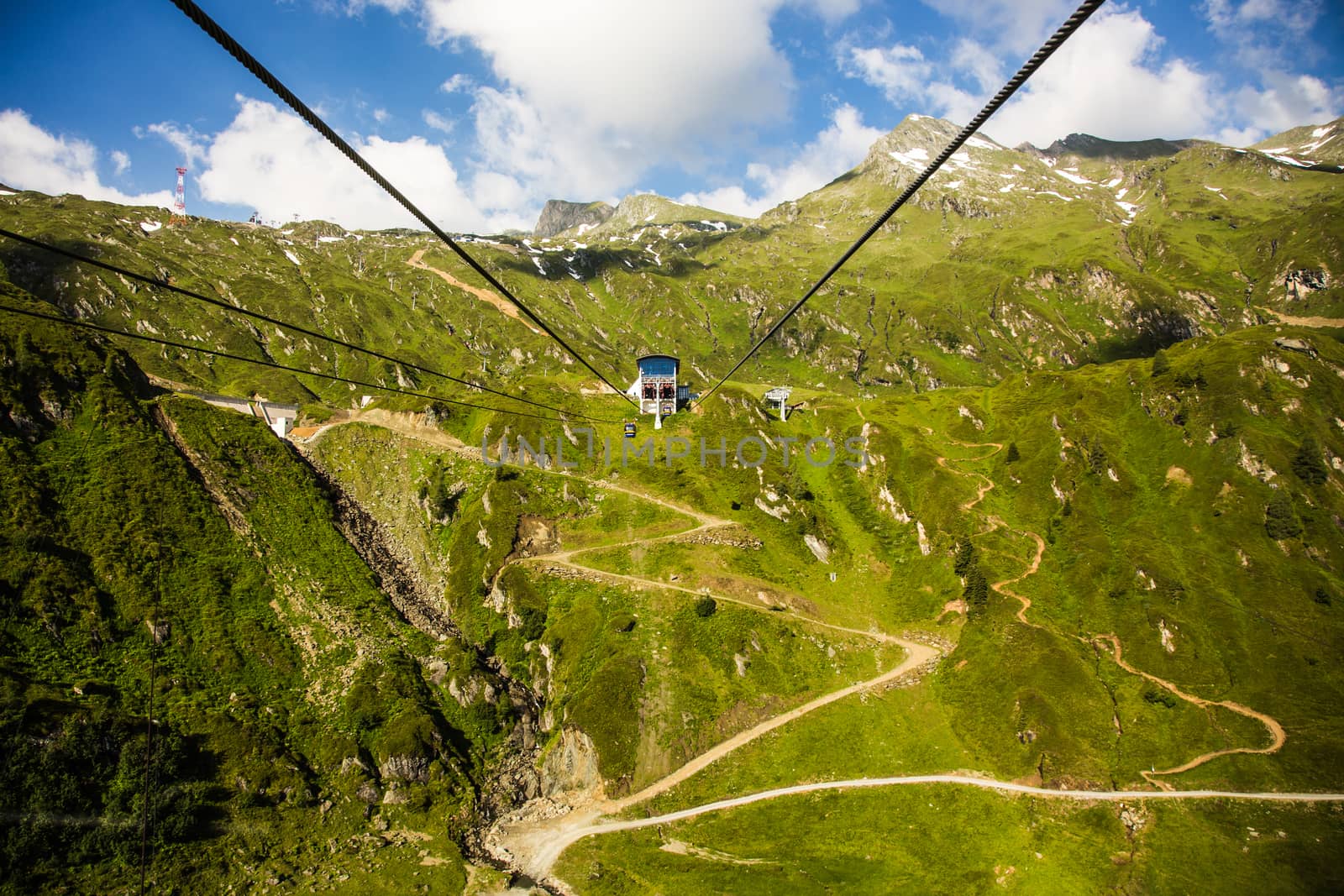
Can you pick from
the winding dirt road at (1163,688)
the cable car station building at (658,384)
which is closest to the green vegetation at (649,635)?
the winding dirt road at (1163,688)

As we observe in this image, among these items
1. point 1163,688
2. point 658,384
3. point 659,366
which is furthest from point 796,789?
point 659,366

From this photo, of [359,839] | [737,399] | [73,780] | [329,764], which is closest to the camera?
[73,780]

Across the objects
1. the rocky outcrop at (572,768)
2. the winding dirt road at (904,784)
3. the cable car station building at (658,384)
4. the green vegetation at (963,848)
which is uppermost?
the cable car station building at (658,384)

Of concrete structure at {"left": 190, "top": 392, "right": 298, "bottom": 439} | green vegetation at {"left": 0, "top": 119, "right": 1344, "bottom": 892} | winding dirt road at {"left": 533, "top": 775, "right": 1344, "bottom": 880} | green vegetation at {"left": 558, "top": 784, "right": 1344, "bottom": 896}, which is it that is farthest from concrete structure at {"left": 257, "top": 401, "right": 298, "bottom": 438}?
green vegetation at {"left": 558, "top": 784, "right": 1344, "bottom": 896}

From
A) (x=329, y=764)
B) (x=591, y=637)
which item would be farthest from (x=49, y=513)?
(x=591, y=637)

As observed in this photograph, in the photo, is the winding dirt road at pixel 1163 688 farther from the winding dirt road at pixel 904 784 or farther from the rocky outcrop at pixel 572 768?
the rocky outcrop at pixel 572 768

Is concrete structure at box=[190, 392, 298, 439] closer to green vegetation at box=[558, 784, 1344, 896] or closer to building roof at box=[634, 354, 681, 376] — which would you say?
building roof at box=[634, 354, 681, 376]

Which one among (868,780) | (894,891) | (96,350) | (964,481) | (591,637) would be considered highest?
(96,350)

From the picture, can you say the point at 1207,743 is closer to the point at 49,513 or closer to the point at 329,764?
the point at 329,764

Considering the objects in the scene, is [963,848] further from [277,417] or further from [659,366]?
[277,417]
